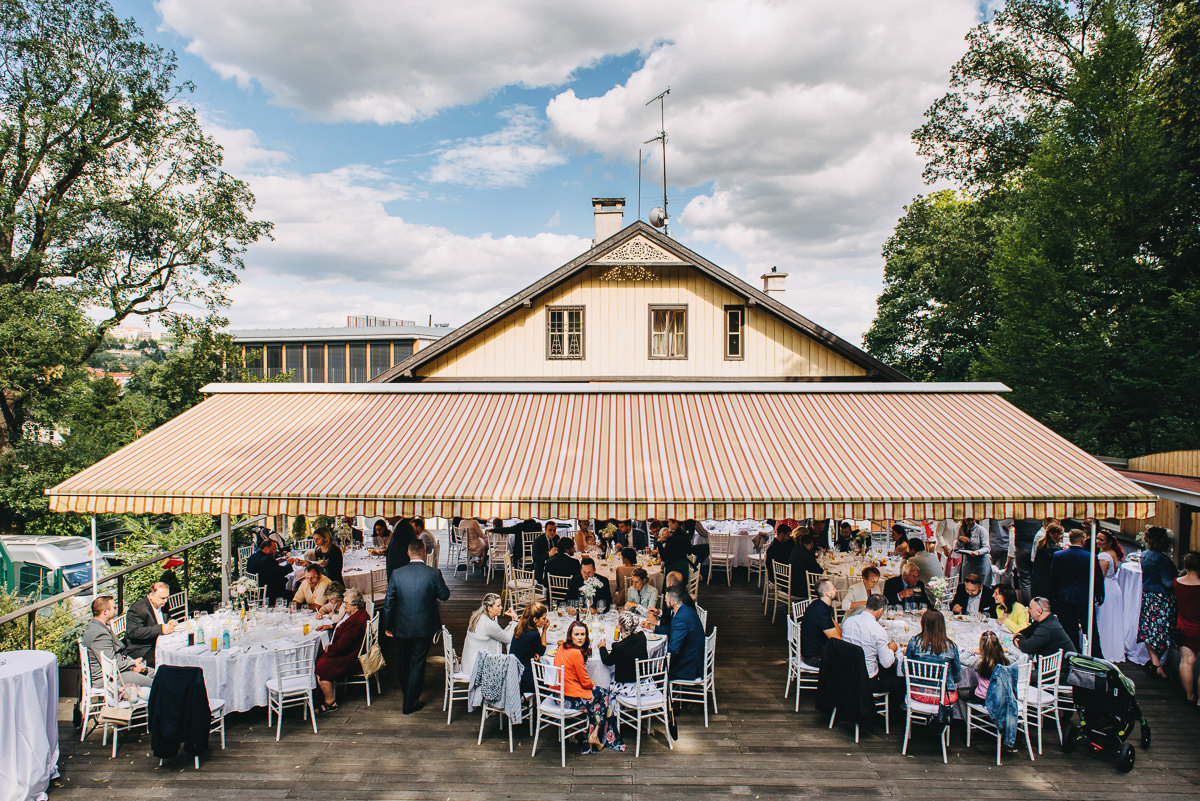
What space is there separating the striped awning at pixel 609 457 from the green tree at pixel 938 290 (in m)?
22.4

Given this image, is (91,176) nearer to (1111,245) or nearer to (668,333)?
(668,333)

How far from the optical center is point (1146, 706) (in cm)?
780

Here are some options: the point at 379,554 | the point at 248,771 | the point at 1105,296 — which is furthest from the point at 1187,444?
the point at 248,771

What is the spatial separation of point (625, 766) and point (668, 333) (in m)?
13.0

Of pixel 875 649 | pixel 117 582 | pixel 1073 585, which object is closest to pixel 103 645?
pixel 117 582

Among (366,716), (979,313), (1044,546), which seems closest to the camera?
(366,716)

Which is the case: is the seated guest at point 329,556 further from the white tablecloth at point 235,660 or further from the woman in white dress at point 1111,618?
the woman in white dress at point 1111,618

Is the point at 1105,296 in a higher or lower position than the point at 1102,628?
higher

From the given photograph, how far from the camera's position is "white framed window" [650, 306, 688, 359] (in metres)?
18.2

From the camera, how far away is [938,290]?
33.1m

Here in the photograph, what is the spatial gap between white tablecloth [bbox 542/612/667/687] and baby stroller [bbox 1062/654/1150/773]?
14.1ft

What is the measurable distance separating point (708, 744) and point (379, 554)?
7.60 meters

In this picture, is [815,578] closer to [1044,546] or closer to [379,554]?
[1044,546]

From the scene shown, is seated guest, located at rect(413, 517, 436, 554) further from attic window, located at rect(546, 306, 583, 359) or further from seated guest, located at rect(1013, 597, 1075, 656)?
seated guest, located at rect(1013, 597, 1075, 656)
